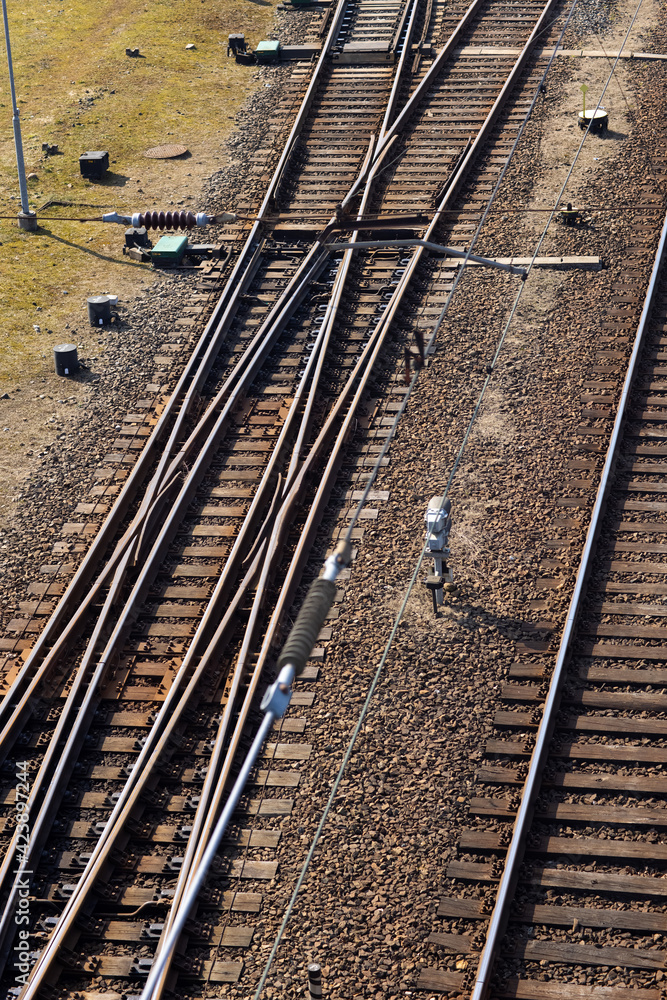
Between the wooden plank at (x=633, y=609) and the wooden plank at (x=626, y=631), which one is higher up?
the wooden plank at (x=633, y=609)

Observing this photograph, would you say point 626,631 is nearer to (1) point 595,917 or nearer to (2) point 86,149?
(1) point 595,917

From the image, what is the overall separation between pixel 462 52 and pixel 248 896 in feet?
62.7

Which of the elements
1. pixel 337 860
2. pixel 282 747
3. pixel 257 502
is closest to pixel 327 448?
pixel 257 502

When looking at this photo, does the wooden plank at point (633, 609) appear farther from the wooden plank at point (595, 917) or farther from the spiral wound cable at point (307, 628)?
the spiral wound cable at point (307, 628)

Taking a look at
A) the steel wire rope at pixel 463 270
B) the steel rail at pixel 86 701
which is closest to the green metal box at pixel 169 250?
the steel wire rope at pixel 463 270

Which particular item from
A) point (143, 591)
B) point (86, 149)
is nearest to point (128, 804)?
point (143, 591)

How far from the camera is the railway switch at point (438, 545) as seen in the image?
488 inches

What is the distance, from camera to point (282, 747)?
11117 millimetres

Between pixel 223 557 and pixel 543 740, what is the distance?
14.7 feet

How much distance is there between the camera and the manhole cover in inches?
889

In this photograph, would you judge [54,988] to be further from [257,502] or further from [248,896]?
[257,502]

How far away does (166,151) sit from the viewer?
22.8 metres

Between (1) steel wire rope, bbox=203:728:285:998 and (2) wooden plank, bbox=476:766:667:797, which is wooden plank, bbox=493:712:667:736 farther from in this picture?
(1) steel wire rope, bbox=203:728:285:998

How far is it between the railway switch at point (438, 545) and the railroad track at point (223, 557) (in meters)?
1.36
